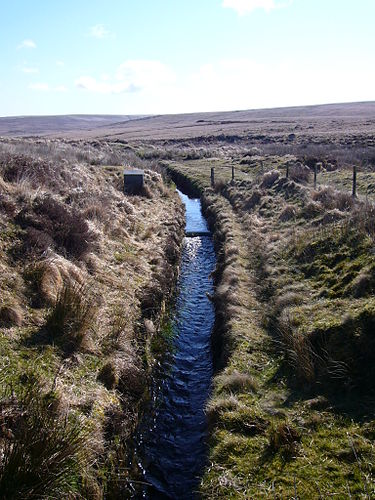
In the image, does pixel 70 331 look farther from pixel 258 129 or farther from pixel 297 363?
pixel 258 129

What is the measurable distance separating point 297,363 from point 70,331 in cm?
402

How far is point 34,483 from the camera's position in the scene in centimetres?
431

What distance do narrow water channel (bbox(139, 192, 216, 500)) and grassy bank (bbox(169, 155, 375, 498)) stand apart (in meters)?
0.51

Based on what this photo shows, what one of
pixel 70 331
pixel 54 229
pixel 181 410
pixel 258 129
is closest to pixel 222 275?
pixel 54 229

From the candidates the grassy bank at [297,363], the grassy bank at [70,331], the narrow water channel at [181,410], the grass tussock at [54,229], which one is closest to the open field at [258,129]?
the grassy bank at [297,363]

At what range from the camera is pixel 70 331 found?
25.3 ft

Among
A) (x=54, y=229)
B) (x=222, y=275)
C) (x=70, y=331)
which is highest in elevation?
(x=54, y=229)

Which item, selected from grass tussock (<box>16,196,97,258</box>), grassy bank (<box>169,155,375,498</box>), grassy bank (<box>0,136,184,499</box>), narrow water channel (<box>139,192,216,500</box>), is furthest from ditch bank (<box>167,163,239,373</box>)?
grass tussock (<box>16,196,97,258</box>)

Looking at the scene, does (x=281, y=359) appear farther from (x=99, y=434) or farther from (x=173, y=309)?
(x=173, y=309)

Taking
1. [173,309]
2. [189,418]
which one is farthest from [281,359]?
[173,309]

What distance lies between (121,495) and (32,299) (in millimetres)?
4045

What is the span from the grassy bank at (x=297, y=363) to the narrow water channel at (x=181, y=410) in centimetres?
51

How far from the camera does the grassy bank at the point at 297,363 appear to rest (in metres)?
5.41

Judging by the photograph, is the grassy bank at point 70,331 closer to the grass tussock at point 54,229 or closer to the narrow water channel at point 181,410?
the grass tussock at point 54,229
